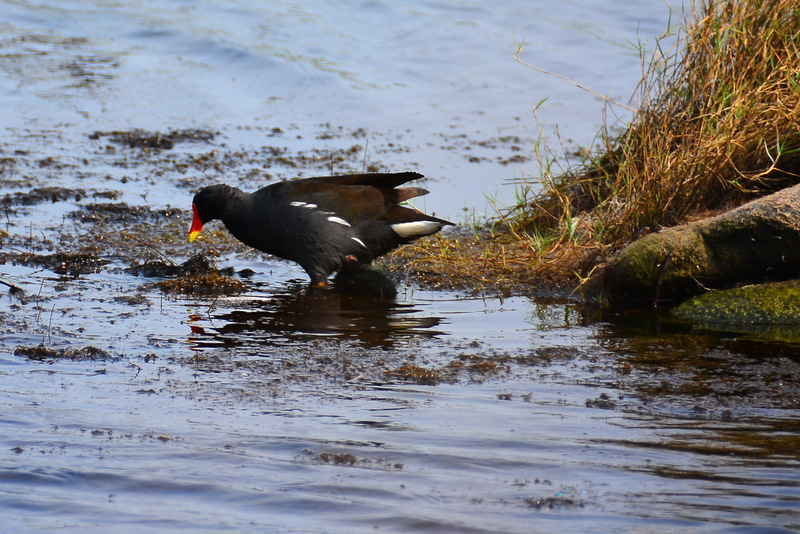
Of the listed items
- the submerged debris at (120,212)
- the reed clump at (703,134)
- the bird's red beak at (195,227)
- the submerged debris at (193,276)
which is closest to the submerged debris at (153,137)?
the submerged debris at (120,212)

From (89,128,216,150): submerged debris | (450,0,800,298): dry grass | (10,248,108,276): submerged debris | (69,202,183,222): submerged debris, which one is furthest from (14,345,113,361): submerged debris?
(89,128,216,150): submerged debris

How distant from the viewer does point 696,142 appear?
6324 millimetres

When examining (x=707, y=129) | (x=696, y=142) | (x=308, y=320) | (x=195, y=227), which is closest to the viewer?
(x=308, y=320)

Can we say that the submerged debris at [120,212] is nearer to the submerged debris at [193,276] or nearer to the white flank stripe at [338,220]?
the submerged debris at [193,276]

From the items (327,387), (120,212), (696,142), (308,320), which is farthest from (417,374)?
(120,212)

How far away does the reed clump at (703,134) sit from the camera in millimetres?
6285

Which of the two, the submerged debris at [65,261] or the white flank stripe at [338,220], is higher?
the white flank stripe at [338,220]

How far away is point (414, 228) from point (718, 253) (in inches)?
80.3

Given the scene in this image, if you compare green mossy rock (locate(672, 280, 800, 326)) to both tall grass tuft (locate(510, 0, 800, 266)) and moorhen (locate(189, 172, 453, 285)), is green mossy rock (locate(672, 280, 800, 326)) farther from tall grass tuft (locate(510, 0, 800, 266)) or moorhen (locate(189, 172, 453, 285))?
moorhen (locate(189, 172, 453, 285))

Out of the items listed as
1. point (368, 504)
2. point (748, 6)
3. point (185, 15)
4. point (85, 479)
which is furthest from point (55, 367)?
point (185, 15)

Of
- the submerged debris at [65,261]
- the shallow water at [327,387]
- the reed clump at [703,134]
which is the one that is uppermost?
→ the reed clump at [703,134]

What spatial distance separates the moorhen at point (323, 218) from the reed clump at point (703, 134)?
96 cm

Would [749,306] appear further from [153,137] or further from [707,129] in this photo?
[153,137]

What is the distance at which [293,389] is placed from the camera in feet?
14.6
